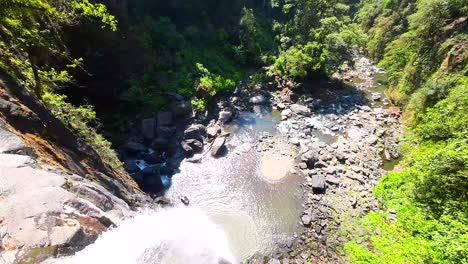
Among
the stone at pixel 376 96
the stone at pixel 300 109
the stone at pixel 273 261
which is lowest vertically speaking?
the stone at pixel 273 261

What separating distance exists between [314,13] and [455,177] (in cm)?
2451

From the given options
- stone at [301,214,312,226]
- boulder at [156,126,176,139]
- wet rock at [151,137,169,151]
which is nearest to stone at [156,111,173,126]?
boulder at [156,126,176,139]

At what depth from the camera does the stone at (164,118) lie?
59.9 feet

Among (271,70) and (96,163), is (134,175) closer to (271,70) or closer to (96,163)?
(96,163)

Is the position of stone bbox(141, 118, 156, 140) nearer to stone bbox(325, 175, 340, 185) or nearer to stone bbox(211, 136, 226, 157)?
stone bbox(211, 136, 226, 157)

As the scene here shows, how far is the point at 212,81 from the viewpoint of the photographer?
22.6m

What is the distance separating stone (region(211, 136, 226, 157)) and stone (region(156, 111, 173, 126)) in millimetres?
3567

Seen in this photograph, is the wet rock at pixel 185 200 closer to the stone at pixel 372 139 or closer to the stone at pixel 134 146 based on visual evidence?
the stone at pixel 134 146

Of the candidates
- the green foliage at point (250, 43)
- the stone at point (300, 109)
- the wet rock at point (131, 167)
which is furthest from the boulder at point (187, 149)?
the green foliage at point (250, 43)

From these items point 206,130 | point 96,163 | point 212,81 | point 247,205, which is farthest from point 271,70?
point 96,163

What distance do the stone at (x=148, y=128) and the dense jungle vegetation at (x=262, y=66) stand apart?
3.38 feet

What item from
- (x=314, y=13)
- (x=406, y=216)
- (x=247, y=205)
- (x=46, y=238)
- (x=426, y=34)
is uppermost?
(x=314, y=13)

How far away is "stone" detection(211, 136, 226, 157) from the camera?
17156 millimetres

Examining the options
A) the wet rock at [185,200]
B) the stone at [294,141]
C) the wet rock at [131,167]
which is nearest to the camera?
the wet rock at [185,200]
